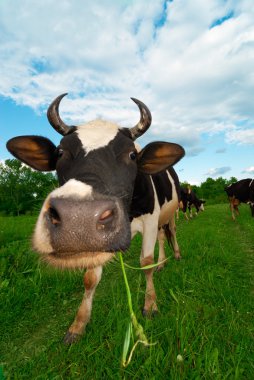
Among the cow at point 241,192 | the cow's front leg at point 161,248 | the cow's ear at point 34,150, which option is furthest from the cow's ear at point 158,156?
the cow at point 241,192

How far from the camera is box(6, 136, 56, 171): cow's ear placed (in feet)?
11.3

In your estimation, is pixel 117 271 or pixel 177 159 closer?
pixel 177 159

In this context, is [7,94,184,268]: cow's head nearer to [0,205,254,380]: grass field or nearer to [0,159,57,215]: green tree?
[0,205,254,380]: grass field

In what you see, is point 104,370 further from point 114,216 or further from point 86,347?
point 114,216

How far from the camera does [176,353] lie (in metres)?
2.43

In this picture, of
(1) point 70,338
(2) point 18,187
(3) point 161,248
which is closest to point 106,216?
(1) point 70,338

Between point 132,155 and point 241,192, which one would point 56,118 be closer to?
point 132,155

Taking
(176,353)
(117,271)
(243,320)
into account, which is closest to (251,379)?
(176,353)

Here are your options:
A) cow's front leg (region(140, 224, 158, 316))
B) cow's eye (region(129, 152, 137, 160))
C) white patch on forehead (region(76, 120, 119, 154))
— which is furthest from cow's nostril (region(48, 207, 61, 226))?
cow's front leg (region(140, 224, 158, 316))

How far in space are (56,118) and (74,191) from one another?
1.86 metres

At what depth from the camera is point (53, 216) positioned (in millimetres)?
1905

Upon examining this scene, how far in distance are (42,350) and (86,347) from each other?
509mm

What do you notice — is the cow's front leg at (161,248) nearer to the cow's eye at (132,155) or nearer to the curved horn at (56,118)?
the cow's eye at (132,155)

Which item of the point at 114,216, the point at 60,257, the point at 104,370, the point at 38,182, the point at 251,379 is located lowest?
the point at 251,379
